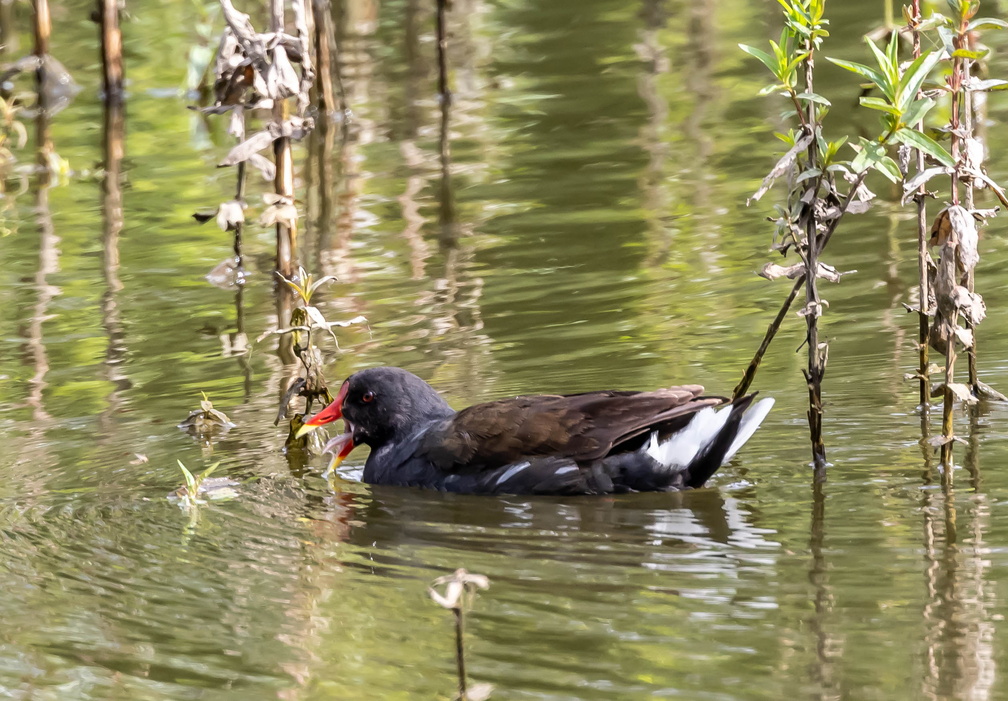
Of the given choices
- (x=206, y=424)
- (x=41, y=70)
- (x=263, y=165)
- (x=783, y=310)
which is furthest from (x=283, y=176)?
(x=41, y=70)

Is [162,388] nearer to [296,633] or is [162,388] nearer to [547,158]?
[296,633]

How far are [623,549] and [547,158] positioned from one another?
6591 millimetres

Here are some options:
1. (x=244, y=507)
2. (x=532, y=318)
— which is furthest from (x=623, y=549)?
(x=532, y=318)

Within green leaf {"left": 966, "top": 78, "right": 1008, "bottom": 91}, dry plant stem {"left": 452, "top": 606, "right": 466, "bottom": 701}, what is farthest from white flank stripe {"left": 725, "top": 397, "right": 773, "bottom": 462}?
dry plant stem {"left": 452, "top": 606, "right": 466, "bottom": 701}

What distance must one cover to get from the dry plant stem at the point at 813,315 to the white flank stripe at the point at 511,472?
106 cm

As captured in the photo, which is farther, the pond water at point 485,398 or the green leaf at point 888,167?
the green leaf at point 888,167

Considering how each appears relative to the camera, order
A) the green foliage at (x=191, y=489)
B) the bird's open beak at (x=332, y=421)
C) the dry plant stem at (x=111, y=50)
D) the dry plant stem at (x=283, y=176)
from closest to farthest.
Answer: the green foliage at (x=191, y=489) → the bird's open beak at (x=332, y=421) → the dry plant stem at (x=283, y=176) → the dry plant stem at (x=111, y=50)

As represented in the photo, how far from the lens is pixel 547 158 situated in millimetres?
11297

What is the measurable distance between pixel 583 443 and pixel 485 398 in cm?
110

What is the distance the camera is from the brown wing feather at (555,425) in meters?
5.70

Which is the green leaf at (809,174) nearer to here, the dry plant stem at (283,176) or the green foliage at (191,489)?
the green foliage at (191,489)

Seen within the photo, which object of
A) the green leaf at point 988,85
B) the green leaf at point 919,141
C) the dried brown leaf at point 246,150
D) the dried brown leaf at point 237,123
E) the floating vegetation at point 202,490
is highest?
the green leaf at point 988,85

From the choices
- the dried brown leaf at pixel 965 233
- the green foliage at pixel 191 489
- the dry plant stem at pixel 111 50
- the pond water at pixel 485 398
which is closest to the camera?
the pond water at pixel 485 398

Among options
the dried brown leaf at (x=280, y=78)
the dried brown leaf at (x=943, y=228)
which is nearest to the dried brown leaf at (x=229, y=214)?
the dried brown leaf at (x=280, y=78)
